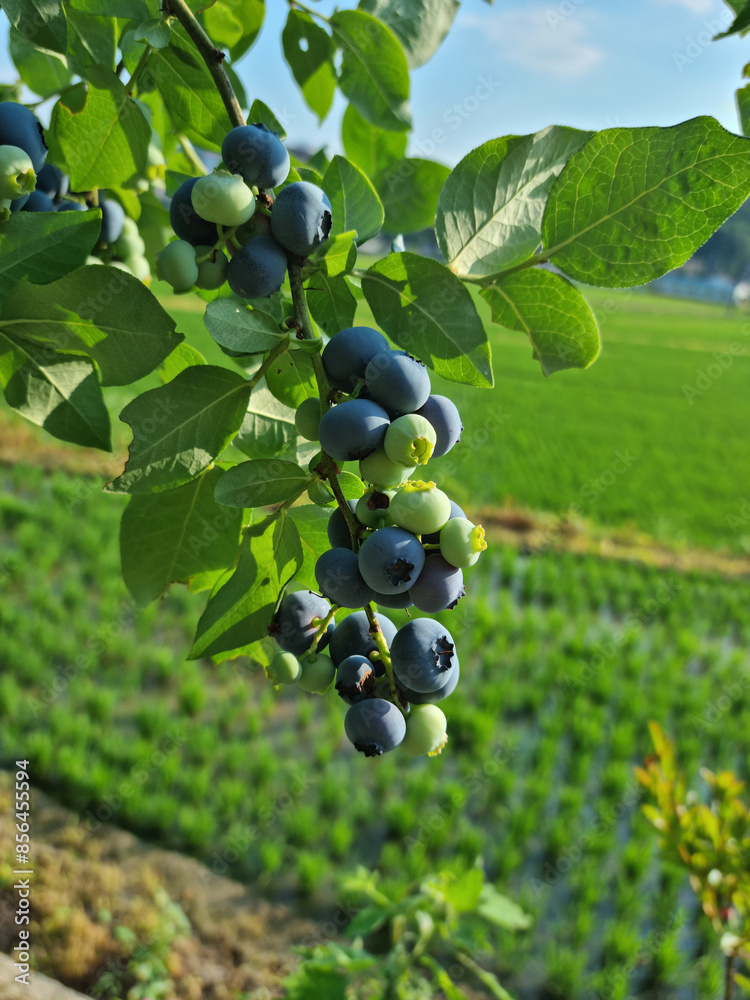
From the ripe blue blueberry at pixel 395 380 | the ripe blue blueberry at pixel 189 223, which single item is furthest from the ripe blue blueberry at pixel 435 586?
the ripe blue blueberry at pixel 189 223

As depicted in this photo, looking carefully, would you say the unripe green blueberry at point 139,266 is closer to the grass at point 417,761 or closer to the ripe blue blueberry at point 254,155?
the ripe blue blueberry at point 254,155

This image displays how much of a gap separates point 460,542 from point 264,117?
394 millimetres

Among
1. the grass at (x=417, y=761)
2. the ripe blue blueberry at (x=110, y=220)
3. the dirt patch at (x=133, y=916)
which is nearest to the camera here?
the ripe blue blueberry at (x=110, y=220)

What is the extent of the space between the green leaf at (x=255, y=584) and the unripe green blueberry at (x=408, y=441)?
0.14m

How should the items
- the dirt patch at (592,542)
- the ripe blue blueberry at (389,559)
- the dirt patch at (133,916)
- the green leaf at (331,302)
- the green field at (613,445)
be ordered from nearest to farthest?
the ripe blue blueberry at (389,559) → the green leaf at (331,302) → the dirt patch at (133,916) → the dirt patch at (592,542) → the green field at (613,445)

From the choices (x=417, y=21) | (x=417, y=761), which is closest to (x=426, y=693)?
(x=417, y=21)

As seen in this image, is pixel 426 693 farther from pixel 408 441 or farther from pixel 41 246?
pixel 41 246

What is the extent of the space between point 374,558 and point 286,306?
0.83 feet

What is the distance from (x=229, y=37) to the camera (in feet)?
2.84

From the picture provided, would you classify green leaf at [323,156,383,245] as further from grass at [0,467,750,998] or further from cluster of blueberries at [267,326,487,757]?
grass at [0,467,750,998]

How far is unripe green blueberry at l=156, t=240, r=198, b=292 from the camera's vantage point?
1.86ft

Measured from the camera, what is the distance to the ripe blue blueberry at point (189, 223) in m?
0.58

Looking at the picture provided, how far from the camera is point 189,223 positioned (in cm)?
58

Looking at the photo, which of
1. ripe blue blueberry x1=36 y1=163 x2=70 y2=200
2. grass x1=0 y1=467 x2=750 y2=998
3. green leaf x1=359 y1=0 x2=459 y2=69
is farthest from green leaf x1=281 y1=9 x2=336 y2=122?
grass x1=0 y1=467 x2=750 y2=998
